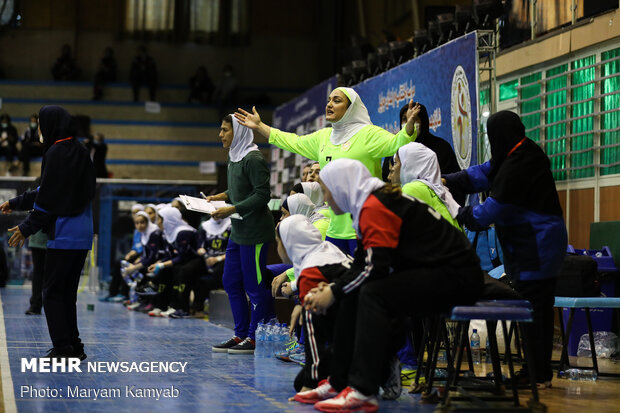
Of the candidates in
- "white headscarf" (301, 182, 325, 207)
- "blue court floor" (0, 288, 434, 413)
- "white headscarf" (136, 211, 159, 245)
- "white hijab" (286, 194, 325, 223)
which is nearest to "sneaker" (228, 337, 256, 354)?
"blue court floor" (0, 288, 434, 413)

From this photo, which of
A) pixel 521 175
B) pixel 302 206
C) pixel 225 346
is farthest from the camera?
pixel 225 346

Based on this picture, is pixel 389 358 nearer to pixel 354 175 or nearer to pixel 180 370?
pixel 354 175

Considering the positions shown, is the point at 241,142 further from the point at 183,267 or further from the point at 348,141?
the point at 183,267

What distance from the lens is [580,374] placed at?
5965 mm

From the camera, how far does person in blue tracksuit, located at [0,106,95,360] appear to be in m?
5.89

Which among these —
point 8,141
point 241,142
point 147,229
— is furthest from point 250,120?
point 8,141

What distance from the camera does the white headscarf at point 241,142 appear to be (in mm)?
7051

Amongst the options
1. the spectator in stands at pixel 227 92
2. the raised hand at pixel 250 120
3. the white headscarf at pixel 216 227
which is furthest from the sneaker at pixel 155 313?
the spectator in stands at pixel 227 92

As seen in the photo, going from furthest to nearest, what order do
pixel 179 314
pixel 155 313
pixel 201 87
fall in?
pixel 201 87 < pixel 155 313 < pixel 179 314

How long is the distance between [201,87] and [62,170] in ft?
58.9

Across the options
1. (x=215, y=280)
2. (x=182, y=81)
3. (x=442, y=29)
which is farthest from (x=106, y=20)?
(x=442, y=29)

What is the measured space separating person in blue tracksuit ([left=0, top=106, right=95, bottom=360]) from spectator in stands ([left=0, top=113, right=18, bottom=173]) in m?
15.3

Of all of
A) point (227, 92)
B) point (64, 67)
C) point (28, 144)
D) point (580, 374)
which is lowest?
point (580, 374)

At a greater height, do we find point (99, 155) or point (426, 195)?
point (99, 155)
